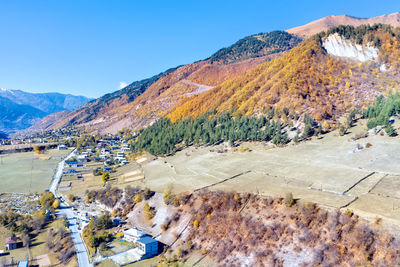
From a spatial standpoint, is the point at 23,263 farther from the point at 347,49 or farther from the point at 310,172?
the point at 347,49

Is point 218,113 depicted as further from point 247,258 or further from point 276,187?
point 247,258

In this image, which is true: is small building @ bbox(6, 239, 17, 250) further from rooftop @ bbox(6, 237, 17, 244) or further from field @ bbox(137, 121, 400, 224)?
field @ bbox(137, 121, 400, 224)

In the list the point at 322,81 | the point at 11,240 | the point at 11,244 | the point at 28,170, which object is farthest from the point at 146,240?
the point at 322,81

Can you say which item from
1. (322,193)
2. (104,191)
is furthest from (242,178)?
(104,191)

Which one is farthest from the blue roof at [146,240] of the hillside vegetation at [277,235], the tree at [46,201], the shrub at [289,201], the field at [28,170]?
the field at [28,170]

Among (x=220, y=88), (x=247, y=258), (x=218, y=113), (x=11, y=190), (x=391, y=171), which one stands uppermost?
(x=220, y=88)

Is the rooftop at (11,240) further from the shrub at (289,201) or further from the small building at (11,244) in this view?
the shrub at (289,201)
